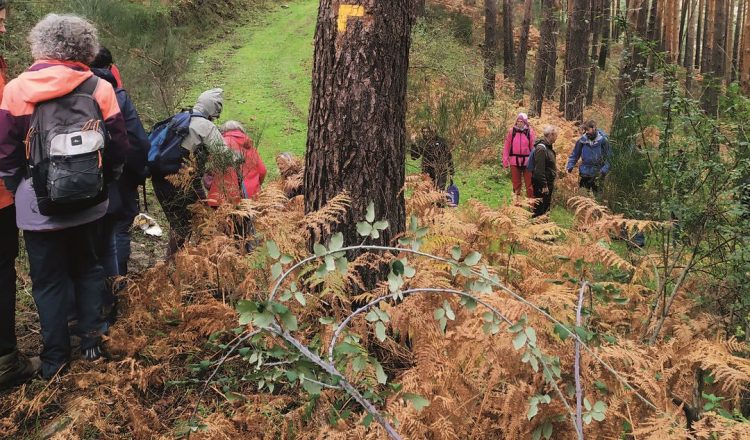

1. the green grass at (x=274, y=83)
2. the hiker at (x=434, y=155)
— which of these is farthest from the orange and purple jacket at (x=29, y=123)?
the hiker at (x=434, y=155)

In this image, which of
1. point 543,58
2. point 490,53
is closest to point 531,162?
point 543,58

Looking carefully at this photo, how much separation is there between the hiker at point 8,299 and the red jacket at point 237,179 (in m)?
1.21

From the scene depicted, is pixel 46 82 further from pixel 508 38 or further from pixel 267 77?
pixel 508 38

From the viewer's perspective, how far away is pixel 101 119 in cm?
279

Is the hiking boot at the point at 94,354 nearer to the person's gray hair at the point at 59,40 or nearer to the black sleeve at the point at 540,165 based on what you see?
the person's gray hair at the point at 59,40

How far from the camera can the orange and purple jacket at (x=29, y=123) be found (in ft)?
8.73

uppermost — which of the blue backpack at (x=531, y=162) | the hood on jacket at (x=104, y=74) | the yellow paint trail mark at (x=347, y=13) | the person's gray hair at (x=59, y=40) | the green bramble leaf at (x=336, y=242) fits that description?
the yellow paint trail mark at (x=347, y=13)

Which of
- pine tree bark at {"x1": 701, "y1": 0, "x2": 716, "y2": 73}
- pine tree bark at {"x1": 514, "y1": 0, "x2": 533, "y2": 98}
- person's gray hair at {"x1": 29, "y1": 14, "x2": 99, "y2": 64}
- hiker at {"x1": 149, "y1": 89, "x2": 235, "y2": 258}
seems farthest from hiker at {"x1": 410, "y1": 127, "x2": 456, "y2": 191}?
pine tree bark at {"x1": 514, "y1": 0, "x2": 533, "y2": 98}

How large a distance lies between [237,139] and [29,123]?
1.84 metres

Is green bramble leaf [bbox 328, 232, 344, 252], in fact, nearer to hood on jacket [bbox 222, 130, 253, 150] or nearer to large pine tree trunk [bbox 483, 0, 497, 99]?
hood on jacket [bbox 222, 130, 253, 150]

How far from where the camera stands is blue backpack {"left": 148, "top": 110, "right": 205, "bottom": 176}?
156 inches

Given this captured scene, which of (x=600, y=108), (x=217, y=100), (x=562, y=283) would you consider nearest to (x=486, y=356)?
(x=562, y=283)

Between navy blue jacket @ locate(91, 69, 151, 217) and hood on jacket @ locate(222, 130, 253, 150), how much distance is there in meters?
0.80

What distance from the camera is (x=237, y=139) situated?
441 centimetres
